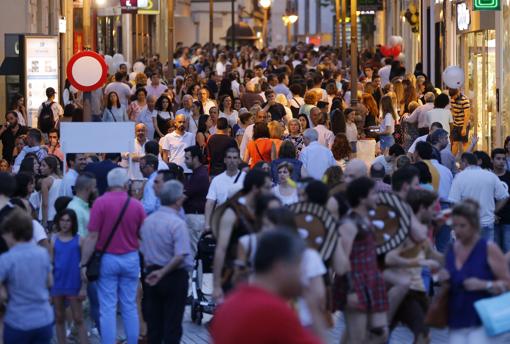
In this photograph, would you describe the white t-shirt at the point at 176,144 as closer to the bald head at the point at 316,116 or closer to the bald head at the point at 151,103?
the bald head at the point at 316,116

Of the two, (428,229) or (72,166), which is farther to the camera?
(72,166)

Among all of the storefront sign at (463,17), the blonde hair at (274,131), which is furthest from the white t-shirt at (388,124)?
the storefront sign at (463,17)

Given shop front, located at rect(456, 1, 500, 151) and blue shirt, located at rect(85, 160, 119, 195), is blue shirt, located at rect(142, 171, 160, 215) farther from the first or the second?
shop front, located at rect(456, 1, 500, 151)

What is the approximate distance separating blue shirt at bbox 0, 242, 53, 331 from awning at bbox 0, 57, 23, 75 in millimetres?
17406

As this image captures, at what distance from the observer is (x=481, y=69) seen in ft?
91.4

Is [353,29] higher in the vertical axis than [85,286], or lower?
higher

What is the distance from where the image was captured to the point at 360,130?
2180 cm

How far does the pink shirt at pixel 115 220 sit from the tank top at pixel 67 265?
1.01 ft

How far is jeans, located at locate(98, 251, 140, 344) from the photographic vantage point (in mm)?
12188

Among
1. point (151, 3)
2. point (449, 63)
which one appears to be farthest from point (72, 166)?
point (151, 3)

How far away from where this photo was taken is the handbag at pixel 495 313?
927cm

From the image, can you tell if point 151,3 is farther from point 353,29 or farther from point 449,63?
point 353,29

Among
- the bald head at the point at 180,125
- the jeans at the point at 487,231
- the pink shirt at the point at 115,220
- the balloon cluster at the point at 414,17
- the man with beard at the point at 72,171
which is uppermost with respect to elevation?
the balloon cluster at the point at 414,17

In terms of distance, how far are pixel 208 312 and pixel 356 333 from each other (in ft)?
12.1
